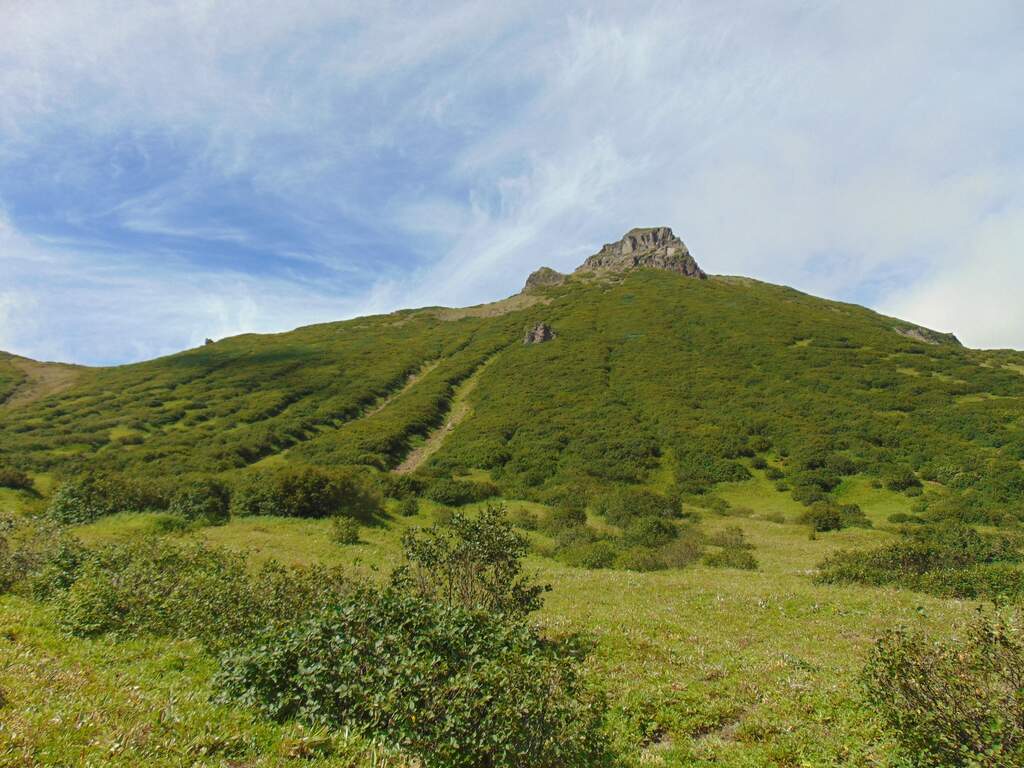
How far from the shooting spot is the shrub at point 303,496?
2950 centimetres

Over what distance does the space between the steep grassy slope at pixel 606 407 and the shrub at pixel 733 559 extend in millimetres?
14313

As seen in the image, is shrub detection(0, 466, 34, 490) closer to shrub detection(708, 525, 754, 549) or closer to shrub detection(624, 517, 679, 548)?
shrub detection(624, 517, 679, 548)

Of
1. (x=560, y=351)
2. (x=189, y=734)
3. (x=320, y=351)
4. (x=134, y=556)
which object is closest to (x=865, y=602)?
(x=189, y=734)

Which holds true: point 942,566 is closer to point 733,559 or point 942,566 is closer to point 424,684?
point 733,559

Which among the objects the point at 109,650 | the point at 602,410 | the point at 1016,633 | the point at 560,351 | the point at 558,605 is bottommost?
the point at 558,605

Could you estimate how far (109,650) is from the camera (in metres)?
9.48

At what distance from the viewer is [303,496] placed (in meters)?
29.4

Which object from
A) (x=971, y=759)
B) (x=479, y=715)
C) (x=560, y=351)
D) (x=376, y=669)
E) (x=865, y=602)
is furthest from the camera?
(x=560, y=351)

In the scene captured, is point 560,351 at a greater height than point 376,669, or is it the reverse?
point 560,351

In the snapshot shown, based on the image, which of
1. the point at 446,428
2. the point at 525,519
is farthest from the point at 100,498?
the point at 446,428

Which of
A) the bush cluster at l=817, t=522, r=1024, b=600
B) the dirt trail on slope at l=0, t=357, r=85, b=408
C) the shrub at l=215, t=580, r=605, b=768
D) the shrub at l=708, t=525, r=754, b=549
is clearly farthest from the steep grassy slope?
the shrub at l=215, t=580, r=605, b=768

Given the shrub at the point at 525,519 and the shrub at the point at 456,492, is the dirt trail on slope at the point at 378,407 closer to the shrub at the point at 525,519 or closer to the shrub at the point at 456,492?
the shrub at the point at 456,492

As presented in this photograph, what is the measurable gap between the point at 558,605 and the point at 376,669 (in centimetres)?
1049

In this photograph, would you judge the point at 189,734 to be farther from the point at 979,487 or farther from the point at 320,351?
the point at 320,351
